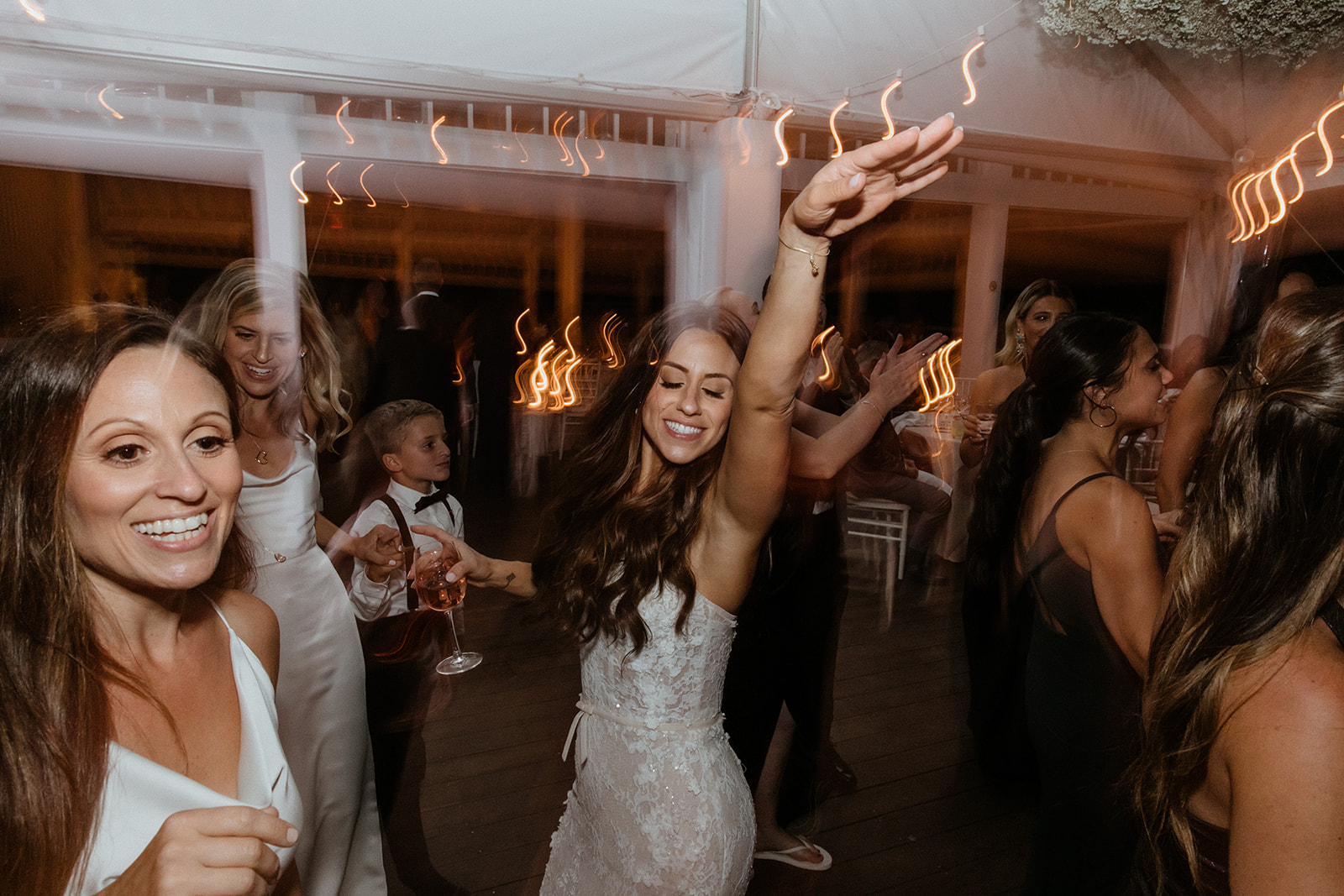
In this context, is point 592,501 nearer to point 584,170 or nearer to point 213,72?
point 213,72

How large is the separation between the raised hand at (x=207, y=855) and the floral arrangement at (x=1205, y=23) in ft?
8.74

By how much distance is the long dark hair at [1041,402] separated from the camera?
159cm

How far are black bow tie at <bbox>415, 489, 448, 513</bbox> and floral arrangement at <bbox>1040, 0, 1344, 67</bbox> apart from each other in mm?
2279

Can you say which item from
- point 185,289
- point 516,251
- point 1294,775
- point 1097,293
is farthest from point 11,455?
point 1097,293

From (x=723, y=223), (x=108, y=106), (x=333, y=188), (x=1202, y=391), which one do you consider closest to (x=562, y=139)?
(x=723, y=223)

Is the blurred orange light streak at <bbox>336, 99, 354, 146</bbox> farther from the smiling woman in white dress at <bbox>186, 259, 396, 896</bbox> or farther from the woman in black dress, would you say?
the woman in black dress

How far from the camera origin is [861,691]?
2.99 metres

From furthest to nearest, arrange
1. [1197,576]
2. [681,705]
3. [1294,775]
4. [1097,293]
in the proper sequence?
[1097,293]
[681,705]
[1197,576]
[1294,775]

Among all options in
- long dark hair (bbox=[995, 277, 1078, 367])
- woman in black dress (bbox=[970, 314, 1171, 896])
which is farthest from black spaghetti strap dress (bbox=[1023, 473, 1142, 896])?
long dark hair (bbox=[995, 277, 1078, 367])

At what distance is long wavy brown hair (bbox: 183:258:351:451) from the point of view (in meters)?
1.64

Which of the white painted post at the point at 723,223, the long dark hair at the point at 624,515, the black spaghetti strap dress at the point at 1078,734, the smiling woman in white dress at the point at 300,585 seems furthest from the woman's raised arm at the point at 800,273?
the white painted post at the point at 723,223

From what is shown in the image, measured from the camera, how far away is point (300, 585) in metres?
1.61

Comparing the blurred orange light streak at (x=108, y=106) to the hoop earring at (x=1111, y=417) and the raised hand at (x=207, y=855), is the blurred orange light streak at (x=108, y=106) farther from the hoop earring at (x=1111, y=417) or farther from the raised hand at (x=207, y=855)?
the hoop earring at (x=1111, y=417)

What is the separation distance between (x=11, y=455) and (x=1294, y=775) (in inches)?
50.4
